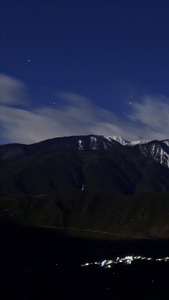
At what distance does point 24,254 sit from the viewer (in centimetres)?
16725

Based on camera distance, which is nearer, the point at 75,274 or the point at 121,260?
the point at 75,274

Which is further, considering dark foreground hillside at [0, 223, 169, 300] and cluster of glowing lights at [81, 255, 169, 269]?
cluster of glowing lights at [81, 255, 169, 269]

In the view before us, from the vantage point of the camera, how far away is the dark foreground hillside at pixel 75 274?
101012 millimetres

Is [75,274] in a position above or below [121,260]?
above

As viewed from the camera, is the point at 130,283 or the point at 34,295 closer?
the point at 34,295

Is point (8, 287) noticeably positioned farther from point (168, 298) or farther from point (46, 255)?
point (46, 255)

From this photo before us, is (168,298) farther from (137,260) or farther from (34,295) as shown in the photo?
(137,260)

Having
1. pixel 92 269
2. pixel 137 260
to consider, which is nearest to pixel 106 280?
pixel 92 269

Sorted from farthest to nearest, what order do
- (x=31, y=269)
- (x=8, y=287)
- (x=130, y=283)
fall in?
1. (x=31, y=269)
2. (x=130, y=283)
3. (x=8, y=287)

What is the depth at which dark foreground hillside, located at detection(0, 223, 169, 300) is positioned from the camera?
10101 cm

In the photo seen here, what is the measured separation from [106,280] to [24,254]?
59411 millimetres

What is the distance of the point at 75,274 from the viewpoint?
125m

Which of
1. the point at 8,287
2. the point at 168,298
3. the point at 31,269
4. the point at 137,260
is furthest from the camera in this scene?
the point at 137,260

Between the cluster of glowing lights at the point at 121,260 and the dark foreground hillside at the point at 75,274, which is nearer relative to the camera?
the dark foreground hillside at the point at 75,274
